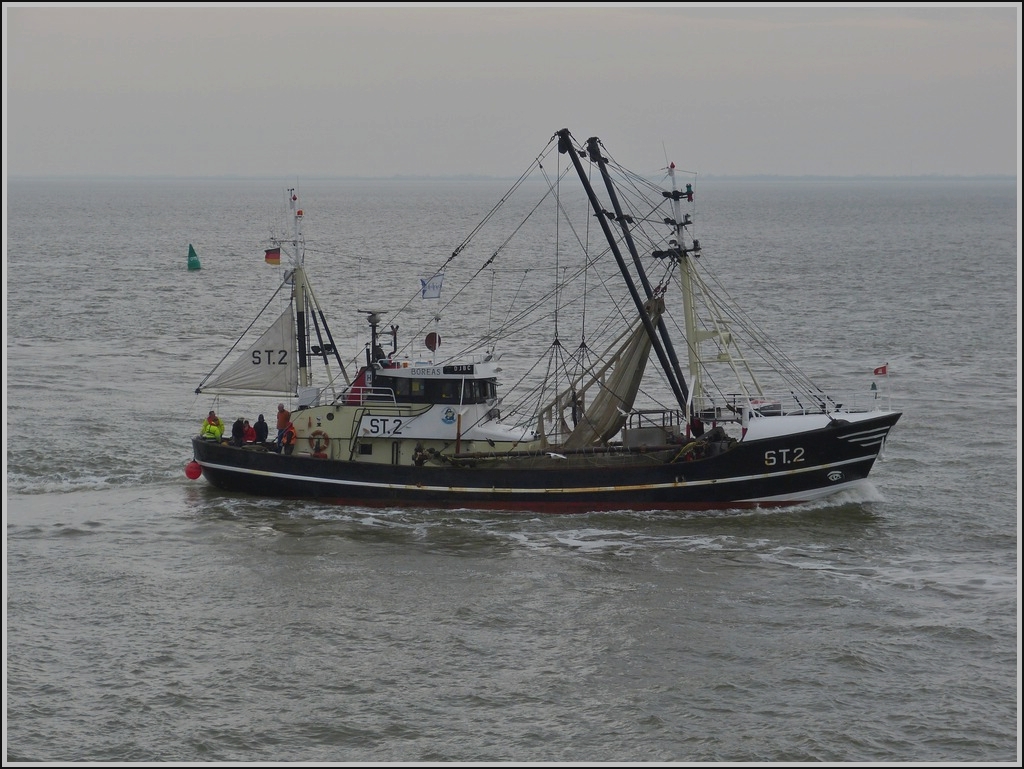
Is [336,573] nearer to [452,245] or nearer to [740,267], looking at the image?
[740,267]

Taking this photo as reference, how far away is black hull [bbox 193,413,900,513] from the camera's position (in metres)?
34.7

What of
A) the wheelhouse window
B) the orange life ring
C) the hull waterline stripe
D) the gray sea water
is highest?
the wheelhouse window

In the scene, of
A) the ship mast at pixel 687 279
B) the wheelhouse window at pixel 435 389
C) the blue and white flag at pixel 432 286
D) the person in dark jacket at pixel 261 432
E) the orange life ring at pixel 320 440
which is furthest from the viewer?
the person in dark jacket at pixel 261 432

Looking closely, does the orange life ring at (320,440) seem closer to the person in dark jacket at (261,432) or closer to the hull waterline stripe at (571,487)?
the hull waterline stripe at (571,487)

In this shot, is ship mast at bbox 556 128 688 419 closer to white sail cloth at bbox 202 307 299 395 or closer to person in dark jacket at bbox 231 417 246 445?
white sail cloth at bbox 202 307 299 395

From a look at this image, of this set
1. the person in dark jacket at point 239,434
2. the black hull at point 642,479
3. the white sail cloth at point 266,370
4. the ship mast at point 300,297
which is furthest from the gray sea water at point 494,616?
the ship mast at point 300,297

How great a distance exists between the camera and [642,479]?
114ft

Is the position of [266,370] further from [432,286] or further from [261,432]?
[432,286]

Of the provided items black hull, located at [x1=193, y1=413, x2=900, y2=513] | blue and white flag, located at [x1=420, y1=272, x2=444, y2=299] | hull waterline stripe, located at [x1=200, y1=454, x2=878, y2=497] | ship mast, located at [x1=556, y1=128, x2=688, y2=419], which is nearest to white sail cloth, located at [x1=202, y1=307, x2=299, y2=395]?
black hull, located at [x1=193, y1=413, x2=900, y2=513]

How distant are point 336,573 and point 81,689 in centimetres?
753

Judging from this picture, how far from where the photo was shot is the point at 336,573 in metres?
30.3

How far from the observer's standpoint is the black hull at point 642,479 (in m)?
34.7

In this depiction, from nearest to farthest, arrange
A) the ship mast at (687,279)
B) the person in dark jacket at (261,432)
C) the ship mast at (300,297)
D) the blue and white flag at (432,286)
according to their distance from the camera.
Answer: the blue and white flag at (432,286), the ship mast at (687,279), the ship mast at (300,297), the person in dark jacket at (261,432)

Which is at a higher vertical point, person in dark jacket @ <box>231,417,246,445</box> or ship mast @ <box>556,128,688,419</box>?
ship mast @ <box>556,128,688,419</box>
